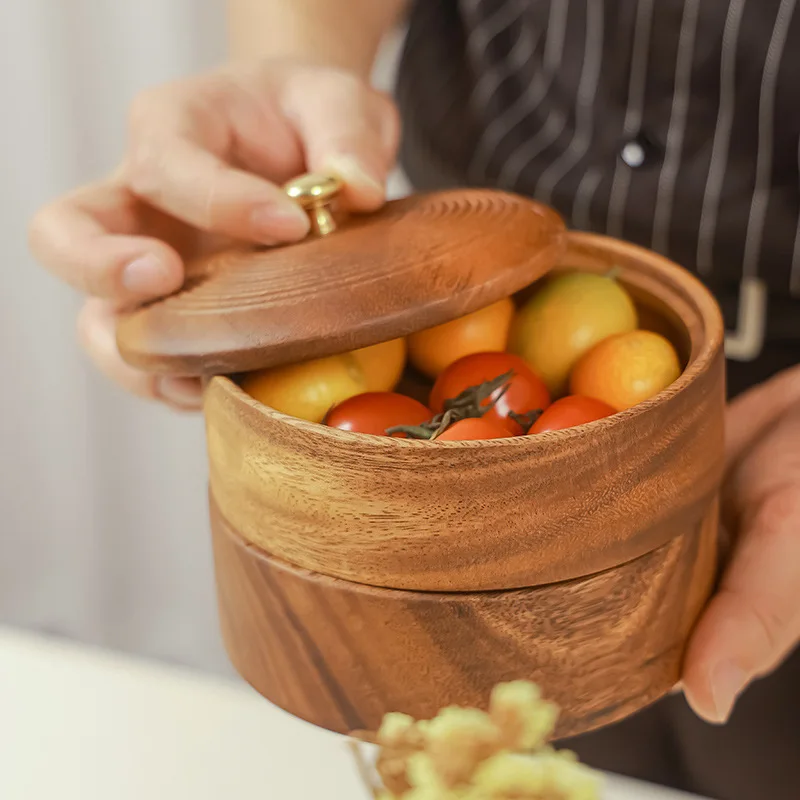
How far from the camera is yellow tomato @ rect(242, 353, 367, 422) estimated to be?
1.57ft

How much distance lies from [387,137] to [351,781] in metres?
0.44

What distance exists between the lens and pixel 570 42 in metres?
0.68

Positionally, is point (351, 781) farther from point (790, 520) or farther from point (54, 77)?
point (54, 77)

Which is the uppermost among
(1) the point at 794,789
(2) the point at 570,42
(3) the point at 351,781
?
(2) the point at 570,42

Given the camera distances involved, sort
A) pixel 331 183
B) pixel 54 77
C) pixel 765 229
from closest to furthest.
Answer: pixel 331 183, pixel 765 229, pixel 54 77

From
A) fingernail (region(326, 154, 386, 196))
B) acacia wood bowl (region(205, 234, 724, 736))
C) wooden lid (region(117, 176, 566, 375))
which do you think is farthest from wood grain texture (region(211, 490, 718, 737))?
fingernail (region(326, 154, 386, 196))

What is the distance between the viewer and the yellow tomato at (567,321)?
0.54 meters

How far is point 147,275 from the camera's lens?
507mm

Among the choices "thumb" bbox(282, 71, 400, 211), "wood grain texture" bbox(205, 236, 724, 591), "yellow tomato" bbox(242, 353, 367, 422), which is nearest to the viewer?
"wood grain texture" bbox(205, 236, 724, 591)

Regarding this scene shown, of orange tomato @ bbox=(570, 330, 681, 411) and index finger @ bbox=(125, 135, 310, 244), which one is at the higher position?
index finger @ bbox=(125, 135, 310, 244)

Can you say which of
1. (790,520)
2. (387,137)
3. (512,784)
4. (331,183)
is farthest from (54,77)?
(512,784)

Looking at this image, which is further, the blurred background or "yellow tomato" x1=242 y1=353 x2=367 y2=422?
the blurred background

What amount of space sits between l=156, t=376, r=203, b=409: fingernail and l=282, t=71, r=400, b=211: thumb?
16 cm

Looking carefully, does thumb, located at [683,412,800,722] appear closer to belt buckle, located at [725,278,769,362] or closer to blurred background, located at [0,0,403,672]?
belt buckle, located at [725,278,769,362]
